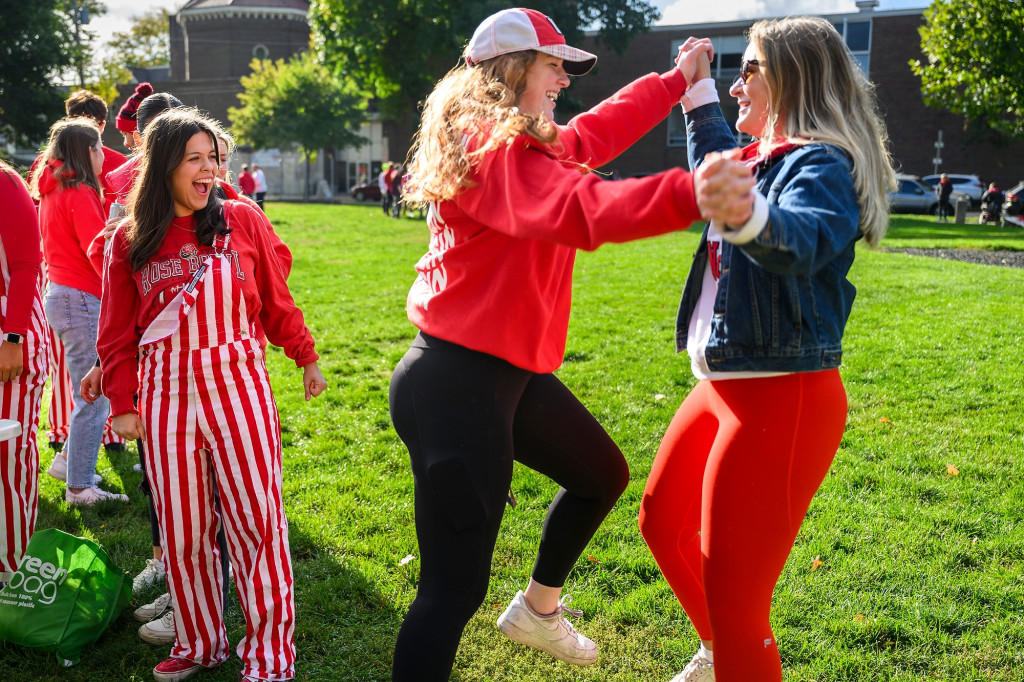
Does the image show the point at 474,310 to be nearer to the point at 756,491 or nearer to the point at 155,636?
the point at 756,491

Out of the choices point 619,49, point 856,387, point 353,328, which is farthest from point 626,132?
point 619,49

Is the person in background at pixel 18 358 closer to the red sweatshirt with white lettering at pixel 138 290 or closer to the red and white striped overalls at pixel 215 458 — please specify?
the red sweatshirt with white lettering at pixel 138 290

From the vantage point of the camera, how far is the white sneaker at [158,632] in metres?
3.41

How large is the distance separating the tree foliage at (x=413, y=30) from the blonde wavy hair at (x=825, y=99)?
→ 35445 mm

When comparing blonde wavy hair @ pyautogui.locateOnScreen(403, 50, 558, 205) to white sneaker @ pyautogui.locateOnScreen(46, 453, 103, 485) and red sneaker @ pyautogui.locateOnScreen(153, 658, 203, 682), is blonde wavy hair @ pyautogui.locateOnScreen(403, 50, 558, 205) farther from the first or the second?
white sneaker @ pyautogui.locateOnScreen(46, 453, 103, 485)

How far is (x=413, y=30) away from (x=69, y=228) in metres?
37.2

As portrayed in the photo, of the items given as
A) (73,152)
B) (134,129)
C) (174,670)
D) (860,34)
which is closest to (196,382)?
(174,670)

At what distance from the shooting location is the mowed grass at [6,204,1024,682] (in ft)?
10.7

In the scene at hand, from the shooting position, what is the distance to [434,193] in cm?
223

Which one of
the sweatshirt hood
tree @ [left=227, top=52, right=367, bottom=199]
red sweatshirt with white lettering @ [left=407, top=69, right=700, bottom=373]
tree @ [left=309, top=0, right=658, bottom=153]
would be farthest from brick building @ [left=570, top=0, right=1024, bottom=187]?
red sweatshirt with white lettering @ [left=407, top=69, right=700, bottom=373]

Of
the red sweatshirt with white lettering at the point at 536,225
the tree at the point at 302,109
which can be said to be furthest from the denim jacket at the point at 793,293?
the tree at the point at 302,109

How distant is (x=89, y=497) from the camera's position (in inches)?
190

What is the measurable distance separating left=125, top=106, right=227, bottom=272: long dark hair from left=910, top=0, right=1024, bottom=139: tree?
2101cm

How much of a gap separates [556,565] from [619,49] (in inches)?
1640
